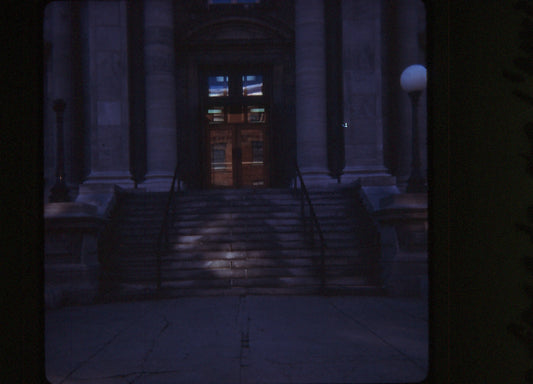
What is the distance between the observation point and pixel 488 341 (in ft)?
4.55

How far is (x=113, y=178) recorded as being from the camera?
15.0 metres

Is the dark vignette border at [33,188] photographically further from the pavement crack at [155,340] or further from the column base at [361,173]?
the column base at [361,173]

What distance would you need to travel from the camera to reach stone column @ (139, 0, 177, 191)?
51.9ft

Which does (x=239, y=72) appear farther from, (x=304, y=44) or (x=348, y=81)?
(x=348, y=81)

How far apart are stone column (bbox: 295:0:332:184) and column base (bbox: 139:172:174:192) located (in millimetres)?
4326

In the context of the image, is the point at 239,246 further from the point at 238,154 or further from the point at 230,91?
the point at 230,91

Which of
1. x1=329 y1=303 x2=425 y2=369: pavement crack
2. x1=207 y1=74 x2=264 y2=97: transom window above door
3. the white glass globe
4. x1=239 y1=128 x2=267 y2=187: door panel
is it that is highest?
x1=207 y1=74 x2=264 y2=97: transom window above door

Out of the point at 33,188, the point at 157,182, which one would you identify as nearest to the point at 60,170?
the point at 157,182

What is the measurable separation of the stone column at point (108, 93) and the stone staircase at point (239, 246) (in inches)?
100

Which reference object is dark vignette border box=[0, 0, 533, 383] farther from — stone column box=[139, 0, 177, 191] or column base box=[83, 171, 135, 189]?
stone column box=[139, 0, 177, 191]

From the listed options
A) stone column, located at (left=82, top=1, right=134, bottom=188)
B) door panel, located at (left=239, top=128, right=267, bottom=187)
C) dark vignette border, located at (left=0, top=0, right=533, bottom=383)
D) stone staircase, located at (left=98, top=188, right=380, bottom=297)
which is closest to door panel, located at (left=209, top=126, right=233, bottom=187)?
door panel, located at (left=239, top=128, right=267, bottom=187)

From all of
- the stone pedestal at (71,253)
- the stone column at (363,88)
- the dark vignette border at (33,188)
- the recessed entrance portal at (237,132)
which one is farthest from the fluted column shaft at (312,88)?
the dark vignette border at (33,188)

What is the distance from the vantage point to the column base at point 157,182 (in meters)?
15.4

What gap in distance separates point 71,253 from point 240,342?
208 inches
